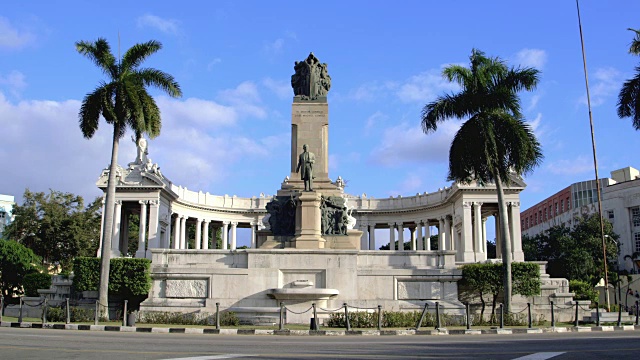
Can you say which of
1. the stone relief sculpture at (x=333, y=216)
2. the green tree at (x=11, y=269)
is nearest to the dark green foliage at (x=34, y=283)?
the green tree at (x=11, y=269)

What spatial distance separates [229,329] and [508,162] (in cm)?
1795

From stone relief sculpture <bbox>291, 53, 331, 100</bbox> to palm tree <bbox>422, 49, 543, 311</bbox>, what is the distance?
8301 millimetres

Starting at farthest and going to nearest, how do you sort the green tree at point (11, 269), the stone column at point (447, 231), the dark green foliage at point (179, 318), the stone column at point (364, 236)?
1. the stone column at point (364, 236)
2. the stone column at point (447, 231)
3. the green tree at point (11, 269)
4. the dark green foliage at point (179, 318)

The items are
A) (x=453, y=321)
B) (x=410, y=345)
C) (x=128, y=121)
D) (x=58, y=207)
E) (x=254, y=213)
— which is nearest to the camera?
(x=410, y=345)

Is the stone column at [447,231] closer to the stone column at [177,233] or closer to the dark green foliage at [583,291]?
the dark green foliage at [583,291]

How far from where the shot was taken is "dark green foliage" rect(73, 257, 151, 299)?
34.1 metres

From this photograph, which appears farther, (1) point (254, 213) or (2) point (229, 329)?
(1) point (254, 213)

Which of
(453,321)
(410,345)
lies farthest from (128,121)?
(410,345)

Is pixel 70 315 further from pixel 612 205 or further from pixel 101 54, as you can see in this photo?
pixel 612 205

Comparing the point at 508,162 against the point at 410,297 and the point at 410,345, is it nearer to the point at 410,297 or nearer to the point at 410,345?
the point at 410,297

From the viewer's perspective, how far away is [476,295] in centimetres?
3516

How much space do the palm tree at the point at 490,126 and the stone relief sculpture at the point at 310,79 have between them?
830 centimetres

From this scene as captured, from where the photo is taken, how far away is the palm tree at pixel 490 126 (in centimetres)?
3381

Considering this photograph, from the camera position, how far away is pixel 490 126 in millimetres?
34031
